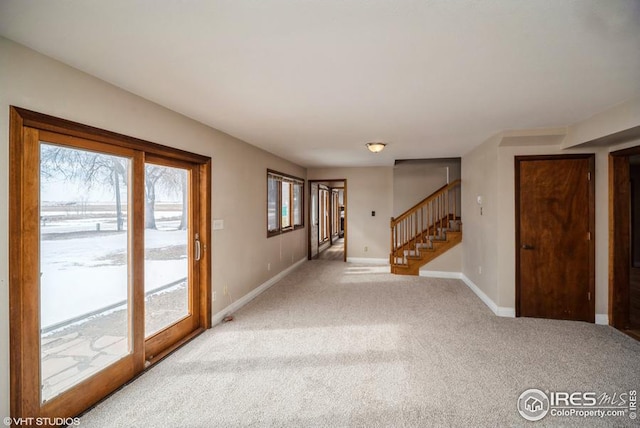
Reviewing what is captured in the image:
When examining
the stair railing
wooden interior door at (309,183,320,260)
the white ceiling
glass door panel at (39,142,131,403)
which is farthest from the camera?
wooden interior door at (309,183,320,260)

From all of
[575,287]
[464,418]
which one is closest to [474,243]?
[575,287]

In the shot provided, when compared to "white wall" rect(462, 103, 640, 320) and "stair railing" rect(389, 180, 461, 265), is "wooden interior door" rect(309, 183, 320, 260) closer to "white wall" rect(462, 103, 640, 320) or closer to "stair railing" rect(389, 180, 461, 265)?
"stair railing" rect(389, 180, 461, 265)

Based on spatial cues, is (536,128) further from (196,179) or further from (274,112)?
(196,179)

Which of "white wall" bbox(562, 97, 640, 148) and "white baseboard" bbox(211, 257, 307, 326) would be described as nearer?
"white wall" bbox(562, 97, 640, 148)

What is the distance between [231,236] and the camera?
14.0 ft

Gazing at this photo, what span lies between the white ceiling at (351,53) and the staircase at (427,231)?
3540 mm

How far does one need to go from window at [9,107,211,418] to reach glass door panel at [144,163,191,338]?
1 centimetres

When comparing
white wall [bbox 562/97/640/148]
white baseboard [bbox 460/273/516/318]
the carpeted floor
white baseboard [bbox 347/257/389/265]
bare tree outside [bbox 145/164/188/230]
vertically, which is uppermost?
white wall [bbox 562/97/640/148]

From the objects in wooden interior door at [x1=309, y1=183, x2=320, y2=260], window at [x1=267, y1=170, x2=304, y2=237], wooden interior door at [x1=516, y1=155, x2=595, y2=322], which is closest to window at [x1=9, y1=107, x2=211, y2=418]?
window at [x1=267, y1=170, x2=304, y2=237]

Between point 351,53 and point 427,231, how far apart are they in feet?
17.8

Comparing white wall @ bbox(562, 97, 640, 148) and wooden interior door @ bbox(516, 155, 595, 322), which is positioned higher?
white wall @ bbox(562, 97, 640, 148)

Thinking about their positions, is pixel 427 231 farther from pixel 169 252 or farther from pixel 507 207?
pixel 169 252

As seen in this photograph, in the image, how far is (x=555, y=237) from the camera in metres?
4.05

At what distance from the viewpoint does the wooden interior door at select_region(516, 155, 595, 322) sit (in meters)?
3.96
